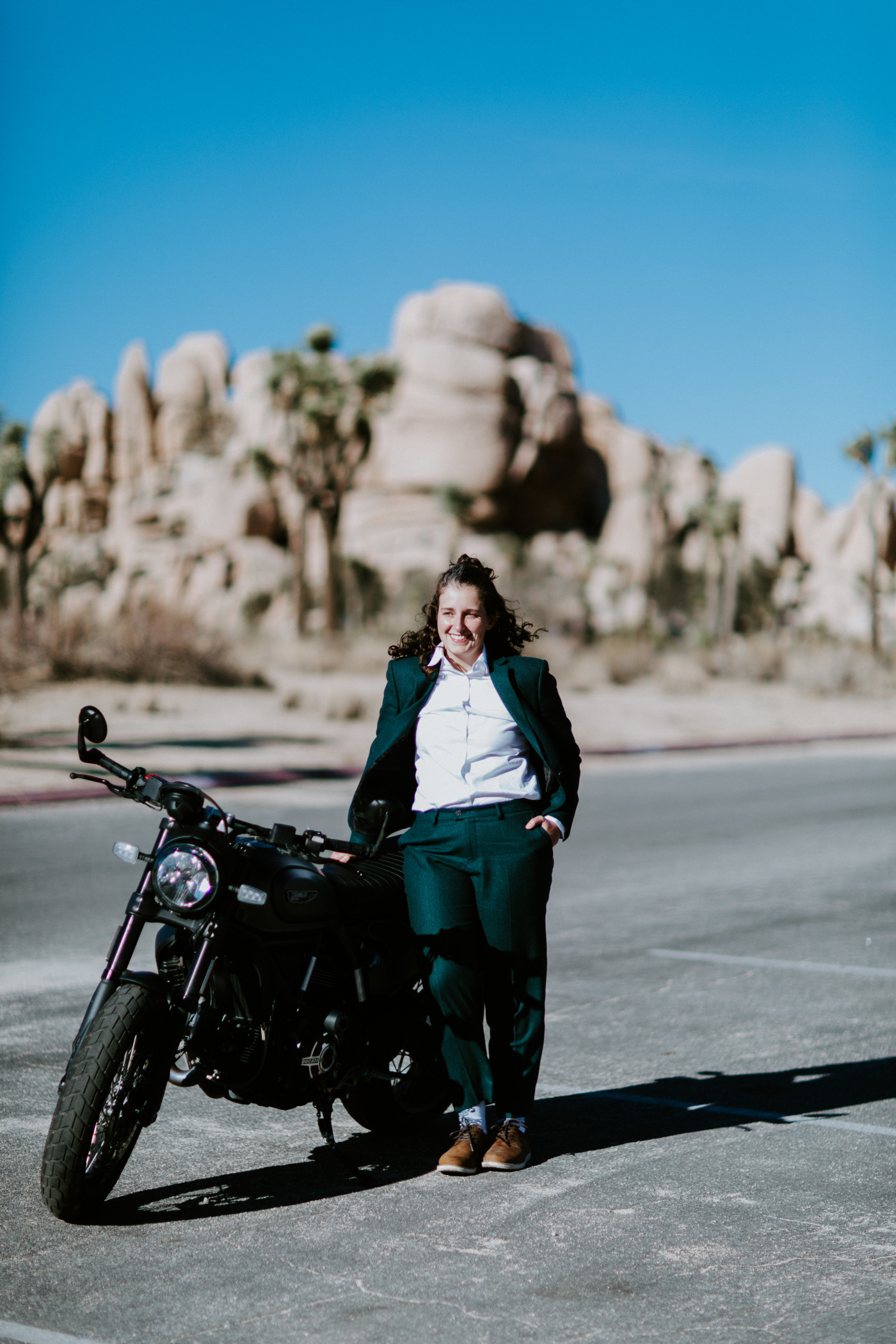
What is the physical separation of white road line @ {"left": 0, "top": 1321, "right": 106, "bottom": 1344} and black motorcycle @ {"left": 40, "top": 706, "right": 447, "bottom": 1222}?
55 centimetres

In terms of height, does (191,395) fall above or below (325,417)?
above

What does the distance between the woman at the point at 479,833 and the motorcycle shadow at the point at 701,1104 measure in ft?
1.24

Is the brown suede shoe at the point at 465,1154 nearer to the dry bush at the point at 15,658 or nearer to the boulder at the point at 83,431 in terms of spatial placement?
the dry bush at the point at 15,658

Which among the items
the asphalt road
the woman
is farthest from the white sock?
the asphalt road

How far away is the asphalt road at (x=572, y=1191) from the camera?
347cm

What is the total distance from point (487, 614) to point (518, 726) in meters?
0.37

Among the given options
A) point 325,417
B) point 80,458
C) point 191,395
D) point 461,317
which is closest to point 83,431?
point 80,458

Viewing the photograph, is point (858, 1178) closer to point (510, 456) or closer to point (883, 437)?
point (883, 437)

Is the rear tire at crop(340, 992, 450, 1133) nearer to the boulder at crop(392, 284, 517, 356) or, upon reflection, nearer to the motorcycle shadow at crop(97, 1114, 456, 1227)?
the motorcycle shadow at crop(97, 1114, 456, 1227)

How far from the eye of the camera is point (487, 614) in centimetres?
462

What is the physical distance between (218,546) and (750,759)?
56.9m

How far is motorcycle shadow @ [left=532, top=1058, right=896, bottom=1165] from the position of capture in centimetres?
495

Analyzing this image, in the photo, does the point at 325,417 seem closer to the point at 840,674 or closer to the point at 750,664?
the point at 750,664

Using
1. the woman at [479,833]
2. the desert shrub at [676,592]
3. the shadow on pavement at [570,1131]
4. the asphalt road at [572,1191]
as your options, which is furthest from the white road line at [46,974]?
the desert shrub at [676,592]
